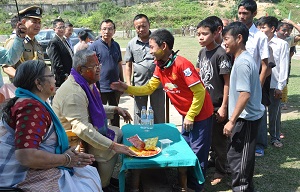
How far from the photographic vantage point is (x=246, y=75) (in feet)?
9.79

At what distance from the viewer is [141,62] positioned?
4.88m

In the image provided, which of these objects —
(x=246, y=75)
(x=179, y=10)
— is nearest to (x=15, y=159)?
(x=246, y=75)

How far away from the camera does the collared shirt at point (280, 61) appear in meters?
4.76

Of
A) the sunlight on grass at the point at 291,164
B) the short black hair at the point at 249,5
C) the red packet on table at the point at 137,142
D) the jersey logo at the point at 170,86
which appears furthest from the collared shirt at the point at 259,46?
the red packet on table at the point at 137,142

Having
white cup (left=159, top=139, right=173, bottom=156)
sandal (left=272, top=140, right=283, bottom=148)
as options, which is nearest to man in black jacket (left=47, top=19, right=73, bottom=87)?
white cup (left=159, top=139, right=173, bottom=156)

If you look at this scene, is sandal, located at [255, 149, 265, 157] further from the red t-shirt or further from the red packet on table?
the red packet on table

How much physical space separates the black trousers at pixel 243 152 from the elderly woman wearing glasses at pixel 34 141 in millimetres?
1608

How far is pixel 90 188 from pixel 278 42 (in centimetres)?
371

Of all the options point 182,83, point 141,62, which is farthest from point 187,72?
point 141,62

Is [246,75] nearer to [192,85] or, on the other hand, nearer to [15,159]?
[192,85]

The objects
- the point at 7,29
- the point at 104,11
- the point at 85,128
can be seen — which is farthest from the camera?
the point at 104,11

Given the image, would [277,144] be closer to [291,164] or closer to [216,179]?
[291,164]

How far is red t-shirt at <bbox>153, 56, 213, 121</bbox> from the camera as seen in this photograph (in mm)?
3205

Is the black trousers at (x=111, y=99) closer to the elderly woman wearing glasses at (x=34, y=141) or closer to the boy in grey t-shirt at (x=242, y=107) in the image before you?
the boy in grey t-shirt at (x=242, y=107)
